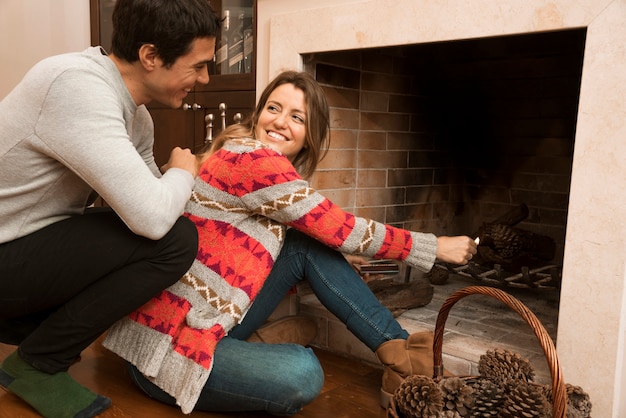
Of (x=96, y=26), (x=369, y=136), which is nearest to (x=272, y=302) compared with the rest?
(x=369, y=136)

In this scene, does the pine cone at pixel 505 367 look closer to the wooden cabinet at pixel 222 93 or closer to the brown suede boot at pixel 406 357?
the brown suede boot at pixel 406 357

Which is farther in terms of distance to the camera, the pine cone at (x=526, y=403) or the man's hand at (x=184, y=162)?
the man's hand at (x=184, y=162)

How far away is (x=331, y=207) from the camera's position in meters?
1.35

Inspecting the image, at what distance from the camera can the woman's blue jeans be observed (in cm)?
127

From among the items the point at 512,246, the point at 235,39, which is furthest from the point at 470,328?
the point at 235,39

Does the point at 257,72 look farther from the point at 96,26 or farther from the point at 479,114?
the point at 96,26

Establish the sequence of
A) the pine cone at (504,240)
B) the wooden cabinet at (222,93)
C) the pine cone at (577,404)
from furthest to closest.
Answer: the wooden cabinet at (222,93) < the pine cone at (504,240) < the pine cone at (577,404)

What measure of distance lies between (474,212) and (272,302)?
117 centimetres

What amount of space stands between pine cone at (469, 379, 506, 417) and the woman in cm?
23

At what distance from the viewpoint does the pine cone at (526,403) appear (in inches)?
40.0

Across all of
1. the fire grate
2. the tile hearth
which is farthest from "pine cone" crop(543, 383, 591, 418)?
the fire grate

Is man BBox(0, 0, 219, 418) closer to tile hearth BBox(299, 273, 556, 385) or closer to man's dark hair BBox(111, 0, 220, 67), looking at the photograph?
man's dark hair BBox(111, 0, 220, 67)

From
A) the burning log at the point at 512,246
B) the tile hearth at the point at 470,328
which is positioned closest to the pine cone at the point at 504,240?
the burning log at the point at 512,246

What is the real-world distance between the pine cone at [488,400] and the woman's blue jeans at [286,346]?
1.08 ft
